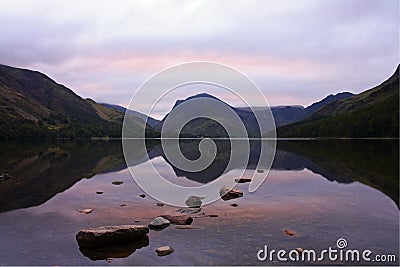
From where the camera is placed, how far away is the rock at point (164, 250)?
1748 centimetres

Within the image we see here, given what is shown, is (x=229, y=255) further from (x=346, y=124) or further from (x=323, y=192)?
(x=346, y=124)

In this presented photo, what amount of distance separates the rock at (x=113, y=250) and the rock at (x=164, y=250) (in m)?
1.28

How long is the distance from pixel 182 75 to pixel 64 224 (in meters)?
12.1

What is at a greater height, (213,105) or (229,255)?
(213,105)

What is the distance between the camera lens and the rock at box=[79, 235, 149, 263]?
57.2 feet

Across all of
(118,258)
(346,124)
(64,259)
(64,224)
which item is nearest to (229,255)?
(118,258)

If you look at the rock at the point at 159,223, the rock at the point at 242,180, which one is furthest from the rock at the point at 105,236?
the rock at the point at 242,180

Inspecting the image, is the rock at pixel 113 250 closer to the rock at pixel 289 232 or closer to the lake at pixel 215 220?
the lake at pixel 215 220

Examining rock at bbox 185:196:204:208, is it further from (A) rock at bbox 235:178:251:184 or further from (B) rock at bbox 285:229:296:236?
(A) rock at bbox 235:178:251:184

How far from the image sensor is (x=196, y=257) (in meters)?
17.0

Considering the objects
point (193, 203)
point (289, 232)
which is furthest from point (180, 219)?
point (289, 232)

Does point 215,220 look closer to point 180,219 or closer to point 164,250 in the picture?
point 180,219

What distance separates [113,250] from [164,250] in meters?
2.54

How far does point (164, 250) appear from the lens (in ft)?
58.0
